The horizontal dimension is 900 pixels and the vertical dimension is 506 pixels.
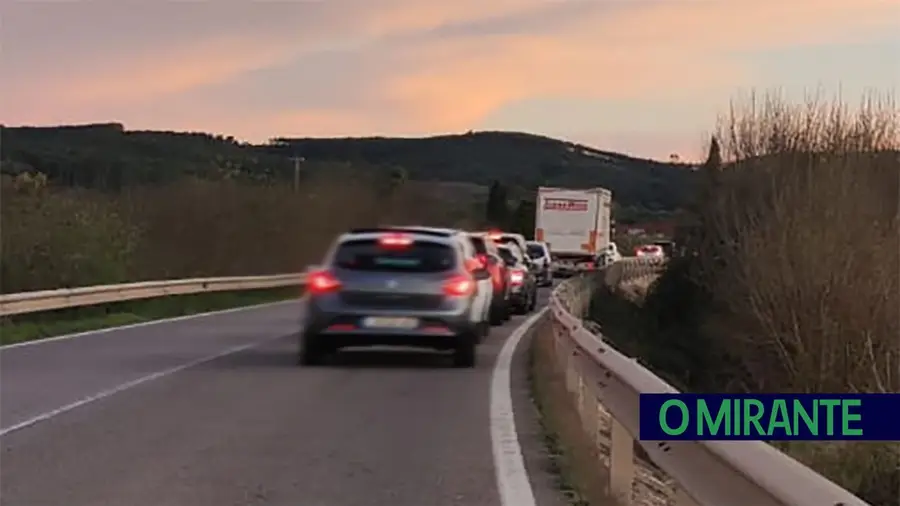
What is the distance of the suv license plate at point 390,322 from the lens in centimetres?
1830

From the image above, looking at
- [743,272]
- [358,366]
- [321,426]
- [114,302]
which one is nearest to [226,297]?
[114,302]

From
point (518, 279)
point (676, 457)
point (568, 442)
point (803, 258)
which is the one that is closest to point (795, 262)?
point (803, 258)

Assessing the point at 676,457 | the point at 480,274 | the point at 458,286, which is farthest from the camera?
the point at 480,274

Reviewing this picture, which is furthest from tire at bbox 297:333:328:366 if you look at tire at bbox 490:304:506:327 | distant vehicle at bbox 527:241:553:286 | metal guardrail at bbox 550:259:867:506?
distant vehicle at bbox 527:241:553:286

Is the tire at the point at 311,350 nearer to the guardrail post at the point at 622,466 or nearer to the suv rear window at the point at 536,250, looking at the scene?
the guardrail post at the point at 622,466

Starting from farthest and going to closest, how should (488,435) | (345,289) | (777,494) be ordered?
(345,289) → (488,435) → (777,494)

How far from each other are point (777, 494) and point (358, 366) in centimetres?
1392

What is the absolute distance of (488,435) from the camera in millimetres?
12508

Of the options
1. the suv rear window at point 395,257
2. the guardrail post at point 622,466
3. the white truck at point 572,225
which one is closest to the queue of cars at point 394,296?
the suv rear window at point 395,257

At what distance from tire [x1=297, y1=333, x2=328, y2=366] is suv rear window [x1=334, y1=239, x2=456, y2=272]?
0.92m

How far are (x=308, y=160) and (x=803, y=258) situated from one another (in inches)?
1446

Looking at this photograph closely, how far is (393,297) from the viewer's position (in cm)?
1842

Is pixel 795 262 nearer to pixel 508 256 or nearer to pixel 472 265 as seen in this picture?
pixel 508 256

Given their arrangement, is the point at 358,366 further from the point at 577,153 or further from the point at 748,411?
the point at 577,153
